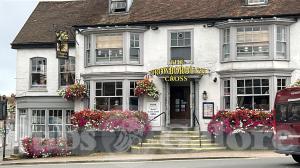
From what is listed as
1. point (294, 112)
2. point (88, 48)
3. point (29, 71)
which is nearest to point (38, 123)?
point (29, 71)

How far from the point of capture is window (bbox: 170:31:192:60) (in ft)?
98.4

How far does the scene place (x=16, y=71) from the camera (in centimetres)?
3447

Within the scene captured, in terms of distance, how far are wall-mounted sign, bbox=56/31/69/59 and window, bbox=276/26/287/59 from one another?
11.9 meters

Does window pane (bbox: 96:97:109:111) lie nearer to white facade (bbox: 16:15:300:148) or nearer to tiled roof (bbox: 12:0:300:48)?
white facade (bbox: 16:15:300:148)

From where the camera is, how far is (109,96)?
100 ft

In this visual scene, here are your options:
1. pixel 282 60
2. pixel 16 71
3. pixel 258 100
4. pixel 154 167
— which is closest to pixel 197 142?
pixel 258 100

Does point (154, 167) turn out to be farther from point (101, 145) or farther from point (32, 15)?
point (32, 15)

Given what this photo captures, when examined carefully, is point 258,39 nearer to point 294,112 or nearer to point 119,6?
point 119,6

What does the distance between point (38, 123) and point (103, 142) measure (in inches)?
273

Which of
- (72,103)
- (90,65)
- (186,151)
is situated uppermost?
(90,65)

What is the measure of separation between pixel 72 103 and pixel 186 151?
9.14m

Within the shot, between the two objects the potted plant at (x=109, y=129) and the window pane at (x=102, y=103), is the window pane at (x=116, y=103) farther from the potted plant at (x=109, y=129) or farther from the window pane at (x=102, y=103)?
the potted plant at (x=109, y=129)

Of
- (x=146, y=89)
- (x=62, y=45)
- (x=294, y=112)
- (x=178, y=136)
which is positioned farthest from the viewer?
(x=62, y=45)

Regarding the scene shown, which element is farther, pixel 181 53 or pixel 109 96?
pixel 109 96
